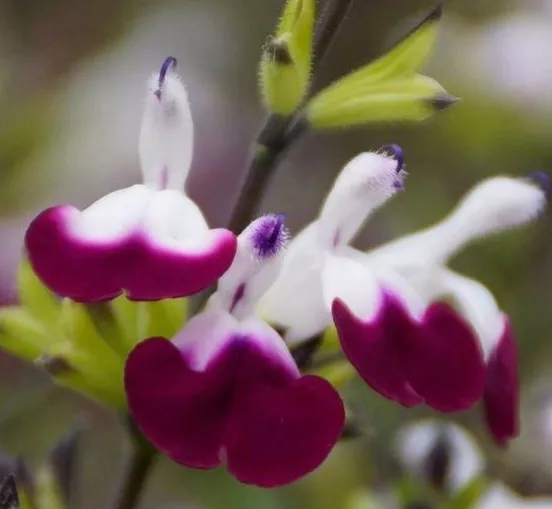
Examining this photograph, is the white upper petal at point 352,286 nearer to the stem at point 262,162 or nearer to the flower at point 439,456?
the stem at point 262,162

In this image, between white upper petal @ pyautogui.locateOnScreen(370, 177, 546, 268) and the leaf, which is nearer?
the leaf

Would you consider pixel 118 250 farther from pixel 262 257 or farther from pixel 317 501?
pixel 317 501

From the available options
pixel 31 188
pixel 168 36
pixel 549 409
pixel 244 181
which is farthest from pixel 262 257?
pixel 168 36

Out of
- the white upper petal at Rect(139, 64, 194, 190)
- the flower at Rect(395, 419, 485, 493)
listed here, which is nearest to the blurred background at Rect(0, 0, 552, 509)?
the flower at Rect(395, 419, 485, 493)

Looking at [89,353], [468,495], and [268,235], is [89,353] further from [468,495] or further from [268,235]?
[468,495]

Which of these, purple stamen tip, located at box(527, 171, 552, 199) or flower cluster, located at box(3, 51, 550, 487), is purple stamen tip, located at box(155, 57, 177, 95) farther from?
purple stamen tip, located at box(527, 171, 552, 199)

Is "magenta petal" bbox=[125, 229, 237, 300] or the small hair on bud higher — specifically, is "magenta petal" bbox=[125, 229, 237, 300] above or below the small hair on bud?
below
